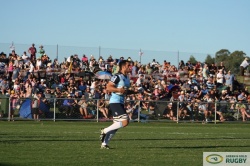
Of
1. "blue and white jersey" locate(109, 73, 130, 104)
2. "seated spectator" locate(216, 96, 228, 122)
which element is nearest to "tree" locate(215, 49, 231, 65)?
"seated spectator" locate(216, 96, 228, 122)

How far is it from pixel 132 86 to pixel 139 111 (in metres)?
4.63

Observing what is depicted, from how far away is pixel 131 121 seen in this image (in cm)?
3334

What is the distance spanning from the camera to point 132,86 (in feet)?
124

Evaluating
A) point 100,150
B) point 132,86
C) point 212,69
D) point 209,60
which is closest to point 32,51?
point 132,86

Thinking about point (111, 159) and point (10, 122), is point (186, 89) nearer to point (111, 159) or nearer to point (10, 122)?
point (10, 122)

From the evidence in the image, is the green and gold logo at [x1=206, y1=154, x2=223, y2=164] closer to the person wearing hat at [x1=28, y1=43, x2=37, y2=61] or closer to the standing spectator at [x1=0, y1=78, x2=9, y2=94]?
the standing spectator at [x1=0, y1=78, x2=9, y2=94]

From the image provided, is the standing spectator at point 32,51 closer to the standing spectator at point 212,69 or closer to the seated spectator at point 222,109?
the standing spectator at point 212,69

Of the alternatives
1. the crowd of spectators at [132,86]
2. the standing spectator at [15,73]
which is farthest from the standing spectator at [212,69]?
the standing spectator at [15,73]

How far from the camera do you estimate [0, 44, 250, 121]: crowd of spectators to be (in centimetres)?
3325

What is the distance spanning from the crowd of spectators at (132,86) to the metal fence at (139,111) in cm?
5

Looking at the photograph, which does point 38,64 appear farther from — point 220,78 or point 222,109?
point 220,78

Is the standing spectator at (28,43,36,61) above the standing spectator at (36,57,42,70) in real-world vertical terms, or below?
above

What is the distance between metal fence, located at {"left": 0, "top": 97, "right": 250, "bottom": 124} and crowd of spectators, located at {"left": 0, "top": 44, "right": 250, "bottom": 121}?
51 millimetres

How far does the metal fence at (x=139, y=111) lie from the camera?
104ft
